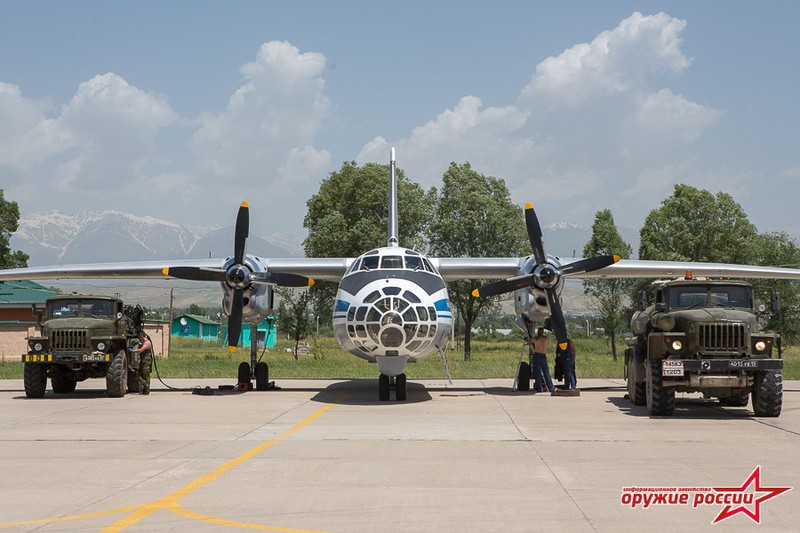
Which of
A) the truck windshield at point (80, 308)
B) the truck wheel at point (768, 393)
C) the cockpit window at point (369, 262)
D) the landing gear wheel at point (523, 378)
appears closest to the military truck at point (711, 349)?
the truck wheel at point (768, 393)

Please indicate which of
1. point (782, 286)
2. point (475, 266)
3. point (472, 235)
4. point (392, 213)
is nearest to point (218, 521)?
point (475, 266)

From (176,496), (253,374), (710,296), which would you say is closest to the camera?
(176,496)

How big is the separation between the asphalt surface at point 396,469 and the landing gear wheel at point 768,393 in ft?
1.12

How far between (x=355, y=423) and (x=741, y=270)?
46.7ft

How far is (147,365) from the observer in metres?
21.5

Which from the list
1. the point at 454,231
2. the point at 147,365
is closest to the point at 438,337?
the point at 147,365

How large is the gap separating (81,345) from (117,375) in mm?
1059

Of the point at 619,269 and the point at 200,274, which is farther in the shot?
the point at 619,269

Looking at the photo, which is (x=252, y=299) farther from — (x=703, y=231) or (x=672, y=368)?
(x=703, y=231)

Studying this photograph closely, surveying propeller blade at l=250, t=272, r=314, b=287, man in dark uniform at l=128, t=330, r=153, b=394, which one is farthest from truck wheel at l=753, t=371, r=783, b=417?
man in dark uniform at l=128, t=330, r=153, b=394

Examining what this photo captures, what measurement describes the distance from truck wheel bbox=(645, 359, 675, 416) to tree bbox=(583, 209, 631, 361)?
34214 millimetres

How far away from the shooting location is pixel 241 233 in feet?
71.2

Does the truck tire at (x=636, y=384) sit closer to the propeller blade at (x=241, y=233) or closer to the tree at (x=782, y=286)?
the propeller blade at (x=241, y=233)

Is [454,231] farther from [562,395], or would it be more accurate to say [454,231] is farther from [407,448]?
[407,448]
